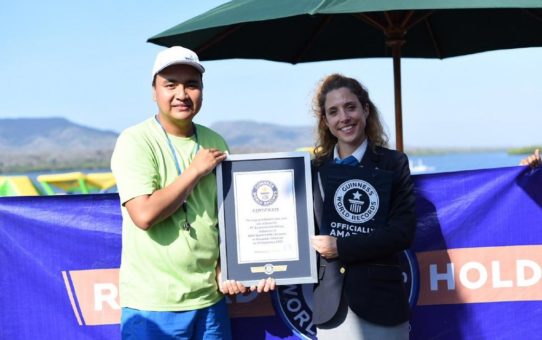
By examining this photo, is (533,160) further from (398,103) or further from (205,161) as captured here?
(205,161)

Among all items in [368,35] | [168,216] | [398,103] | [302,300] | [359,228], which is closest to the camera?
[168,216]

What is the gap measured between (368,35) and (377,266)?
3.15 metres

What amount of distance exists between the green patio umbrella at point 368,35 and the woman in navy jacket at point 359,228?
102 cm

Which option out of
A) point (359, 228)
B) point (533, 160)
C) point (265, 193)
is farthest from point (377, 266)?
point (533, 160)

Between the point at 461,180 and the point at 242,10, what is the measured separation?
1727 mm

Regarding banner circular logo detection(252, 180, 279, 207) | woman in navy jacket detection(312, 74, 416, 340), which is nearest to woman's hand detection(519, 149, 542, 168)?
woman in navy jacket detection(312, 74, 416, 340)

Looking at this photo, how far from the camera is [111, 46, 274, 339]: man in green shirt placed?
9.77ft

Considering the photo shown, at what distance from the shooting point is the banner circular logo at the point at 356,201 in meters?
3.12

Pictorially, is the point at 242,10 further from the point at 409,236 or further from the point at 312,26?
the point at 312,26

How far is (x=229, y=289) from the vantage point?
322 centimetres

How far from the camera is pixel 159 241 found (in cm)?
307

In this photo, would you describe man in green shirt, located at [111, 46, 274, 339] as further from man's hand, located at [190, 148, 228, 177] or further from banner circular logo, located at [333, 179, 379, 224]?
banner circular logo, located at [333, 179, 379, 224]

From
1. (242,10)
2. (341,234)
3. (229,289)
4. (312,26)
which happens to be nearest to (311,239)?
(341,234)

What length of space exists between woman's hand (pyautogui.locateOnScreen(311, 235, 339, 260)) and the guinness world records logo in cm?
98
